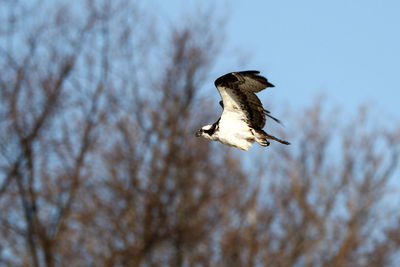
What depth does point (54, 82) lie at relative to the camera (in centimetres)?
1625

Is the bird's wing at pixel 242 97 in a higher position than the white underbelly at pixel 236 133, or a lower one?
higher

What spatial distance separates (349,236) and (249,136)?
16022mm

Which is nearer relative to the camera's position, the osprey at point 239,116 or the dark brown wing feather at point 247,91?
the dark brown wing feather at point 247,91

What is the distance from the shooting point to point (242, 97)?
6164 mm

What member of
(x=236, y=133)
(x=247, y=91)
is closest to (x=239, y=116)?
(x=236, y=133)

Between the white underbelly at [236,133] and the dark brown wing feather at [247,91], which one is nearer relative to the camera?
the dark brown wing feather at [247,91]

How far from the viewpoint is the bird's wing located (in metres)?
6.04

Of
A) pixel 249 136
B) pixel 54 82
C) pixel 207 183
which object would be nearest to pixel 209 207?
pixel 207 183

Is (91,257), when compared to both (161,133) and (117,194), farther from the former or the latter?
(161,133)

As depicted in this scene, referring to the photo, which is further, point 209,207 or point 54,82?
point 209,207

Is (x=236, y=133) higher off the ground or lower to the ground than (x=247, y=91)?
lower

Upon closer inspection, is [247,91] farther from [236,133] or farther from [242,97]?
[236,133]

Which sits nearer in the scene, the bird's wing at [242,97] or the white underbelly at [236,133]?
the bird's wing at [242,97]

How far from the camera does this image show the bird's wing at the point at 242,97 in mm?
6039
